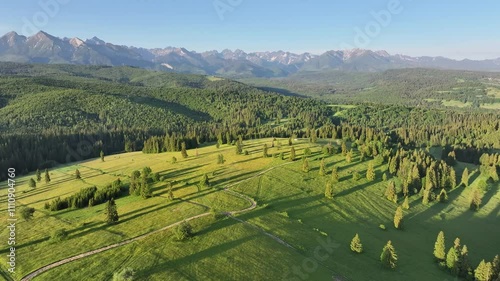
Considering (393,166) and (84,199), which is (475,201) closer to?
(393,166)

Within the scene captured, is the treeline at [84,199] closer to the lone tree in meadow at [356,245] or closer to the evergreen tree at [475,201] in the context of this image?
the lone tree in meadow at [356,245]

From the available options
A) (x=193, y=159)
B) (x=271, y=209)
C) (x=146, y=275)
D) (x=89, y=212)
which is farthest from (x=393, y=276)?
(x=193, y=159)

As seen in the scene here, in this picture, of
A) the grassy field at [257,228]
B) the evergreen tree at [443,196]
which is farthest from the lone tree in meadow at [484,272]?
the evergreen tree at [443,196]

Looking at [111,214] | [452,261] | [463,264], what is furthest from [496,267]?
[111,214]

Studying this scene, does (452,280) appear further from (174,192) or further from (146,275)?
(174,192)
